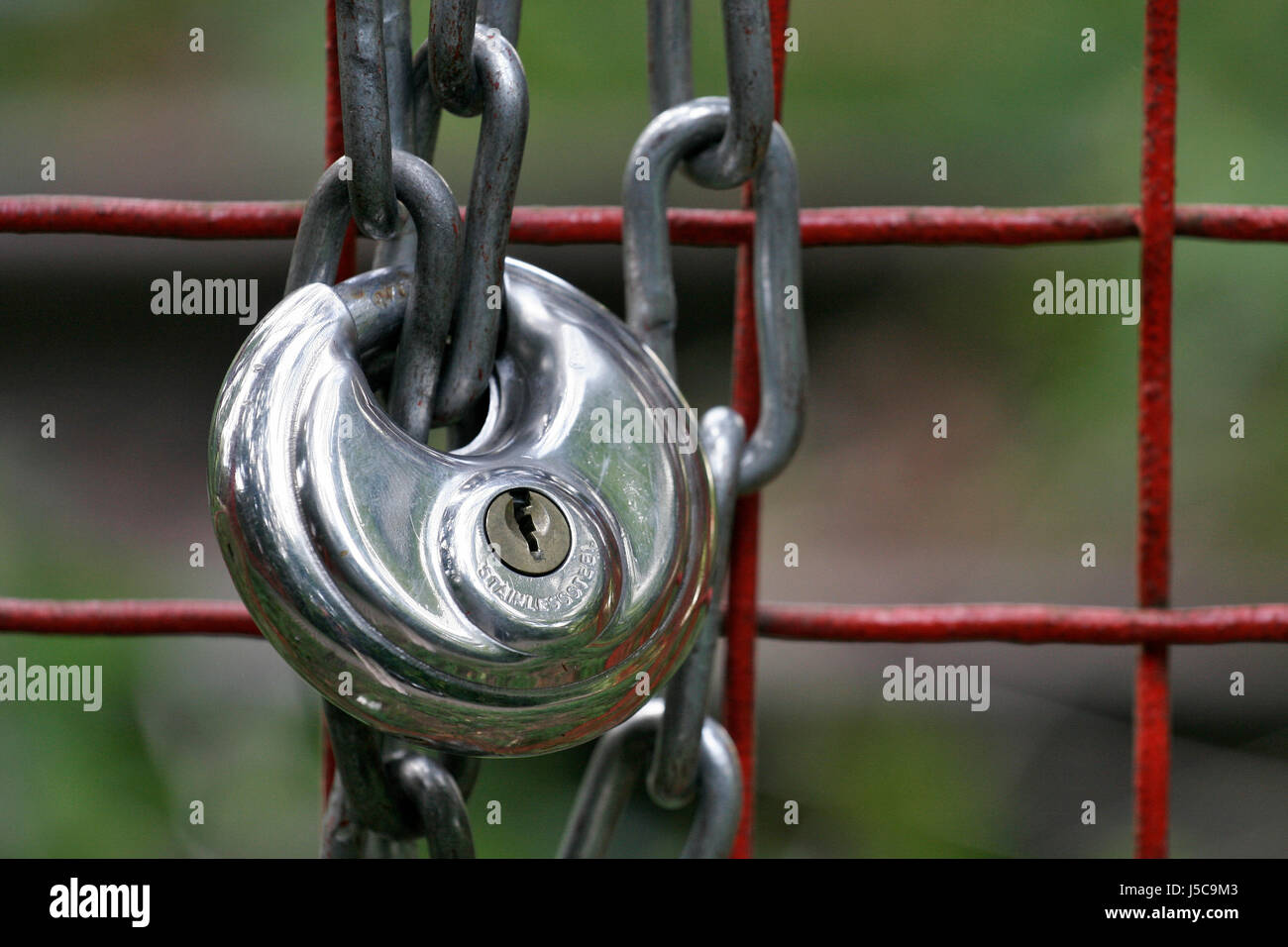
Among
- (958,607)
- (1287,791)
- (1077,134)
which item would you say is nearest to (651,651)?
(958,607)

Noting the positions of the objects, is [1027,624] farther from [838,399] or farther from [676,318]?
[838,399]

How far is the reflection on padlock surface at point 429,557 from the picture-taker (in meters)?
0.34

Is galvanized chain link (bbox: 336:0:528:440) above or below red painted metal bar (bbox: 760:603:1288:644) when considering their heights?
above

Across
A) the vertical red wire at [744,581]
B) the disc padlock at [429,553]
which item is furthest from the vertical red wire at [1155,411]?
the disc padlock at [429,553]

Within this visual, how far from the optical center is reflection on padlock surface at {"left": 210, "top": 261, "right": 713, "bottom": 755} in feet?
1.11

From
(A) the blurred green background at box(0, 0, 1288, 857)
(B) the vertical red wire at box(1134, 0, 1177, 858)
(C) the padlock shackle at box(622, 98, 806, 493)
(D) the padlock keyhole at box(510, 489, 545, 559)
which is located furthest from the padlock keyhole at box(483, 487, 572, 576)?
(A) the blurred green background at box(0, 0, 1288, 857)

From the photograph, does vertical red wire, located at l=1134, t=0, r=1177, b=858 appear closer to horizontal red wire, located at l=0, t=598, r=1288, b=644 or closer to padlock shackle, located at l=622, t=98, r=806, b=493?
horizontal red wire, located at l=0, t=598, r=1288, b=644

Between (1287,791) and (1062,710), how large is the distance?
0.45 m

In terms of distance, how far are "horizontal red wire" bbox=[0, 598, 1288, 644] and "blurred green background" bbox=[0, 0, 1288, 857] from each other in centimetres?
95

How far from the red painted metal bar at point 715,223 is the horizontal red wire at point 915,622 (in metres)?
0.18

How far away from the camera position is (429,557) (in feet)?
1.13

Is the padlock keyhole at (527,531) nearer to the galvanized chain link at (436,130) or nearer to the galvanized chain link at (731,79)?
the galvanized chain link at (436,130)

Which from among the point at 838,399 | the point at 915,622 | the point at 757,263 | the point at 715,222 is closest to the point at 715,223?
the point at 715,222

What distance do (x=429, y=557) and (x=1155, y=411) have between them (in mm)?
408
